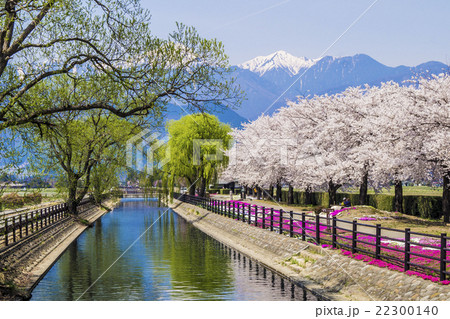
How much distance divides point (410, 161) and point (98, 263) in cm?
1975

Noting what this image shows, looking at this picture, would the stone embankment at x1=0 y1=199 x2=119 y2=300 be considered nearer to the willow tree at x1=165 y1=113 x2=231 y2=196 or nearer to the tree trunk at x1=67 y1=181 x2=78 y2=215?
the tree trunk at x1=67 y1=181 x2=78 y2=215

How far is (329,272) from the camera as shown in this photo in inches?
792

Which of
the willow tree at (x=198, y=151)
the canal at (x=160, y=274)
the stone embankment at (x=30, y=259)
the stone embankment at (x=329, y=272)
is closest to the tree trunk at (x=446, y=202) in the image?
the stone embankment at (x=329, y=272)

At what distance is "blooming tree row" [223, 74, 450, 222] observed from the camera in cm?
3428

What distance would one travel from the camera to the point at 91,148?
1745 inches

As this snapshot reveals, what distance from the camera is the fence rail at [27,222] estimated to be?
24828 millimetres

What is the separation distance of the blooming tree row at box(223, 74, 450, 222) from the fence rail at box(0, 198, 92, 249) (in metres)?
21.6

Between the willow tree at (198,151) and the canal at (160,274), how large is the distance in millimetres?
→ 26698

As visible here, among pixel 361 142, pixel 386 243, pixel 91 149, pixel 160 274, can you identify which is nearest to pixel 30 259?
pixel 160 274

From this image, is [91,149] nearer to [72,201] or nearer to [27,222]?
[72,201]

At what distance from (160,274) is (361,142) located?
26923 mm

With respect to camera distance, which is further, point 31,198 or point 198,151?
point 198,151
